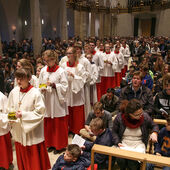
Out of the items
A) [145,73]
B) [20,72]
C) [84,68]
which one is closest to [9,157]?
[20,72]

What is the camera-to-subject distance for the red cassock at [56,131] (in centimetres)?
444

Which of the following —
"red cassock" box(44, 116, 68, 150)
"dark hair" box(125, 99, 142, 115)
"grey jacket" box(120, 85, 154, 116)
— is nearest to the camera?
"dark hair" box(125, 99, 142, 115)

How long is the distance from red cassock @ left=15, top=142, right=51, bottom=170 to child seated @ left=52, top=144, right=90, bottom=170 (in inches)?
16.3

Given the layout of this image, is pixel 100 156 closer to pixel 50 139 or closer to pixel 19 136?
pixel 19 136

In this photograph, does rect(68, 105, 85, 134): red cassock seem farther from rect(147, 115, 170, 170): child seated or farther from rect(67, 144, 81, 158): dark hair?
rect(147, 115, 170, 170): child seated

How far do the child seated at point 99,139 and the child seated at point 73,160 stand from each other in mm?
132

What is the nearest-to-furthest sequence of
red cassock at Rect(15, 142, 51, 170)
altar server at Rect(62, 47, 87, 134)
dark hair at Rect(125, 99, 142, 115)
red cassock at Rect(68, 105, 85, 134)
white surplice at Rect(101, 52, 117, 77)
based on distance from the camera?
dark hair at Rect(125, 99, 142, 115)
red cassock at Rect(15, 142, 51, 170)
altar server at Rect(62, 47, 87, 134)
red cassock at Rect(68, 105, 85, 134)
white surplice at Rect(101, 52, 117, 77)

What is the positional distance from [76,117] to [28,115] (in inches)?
85.1

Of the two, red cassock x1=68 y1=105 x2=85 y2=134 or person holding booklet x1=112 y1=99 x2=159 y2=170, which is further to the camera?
red cassock x1=68 y1=105 x2=85 y2=134

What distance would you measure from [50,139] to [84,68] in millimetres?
1923

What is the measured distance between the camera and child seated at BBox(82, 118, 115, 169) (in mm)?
3184

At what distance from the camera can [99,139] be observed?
10.9 ft

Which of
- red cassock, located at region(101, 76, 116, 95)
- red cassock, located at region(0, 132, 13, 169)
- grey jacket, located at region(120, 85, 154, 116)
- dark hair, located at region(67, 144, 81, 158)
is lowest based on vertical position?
red cassock, located at region(0, 132, 13, 169)

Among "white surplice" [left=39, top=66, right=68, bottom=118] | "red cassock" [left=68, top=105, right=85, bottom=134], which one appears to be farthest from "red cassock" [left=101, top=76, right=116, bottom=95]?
"white surplice" [left=39, top=66, right=68, bottom=118]
